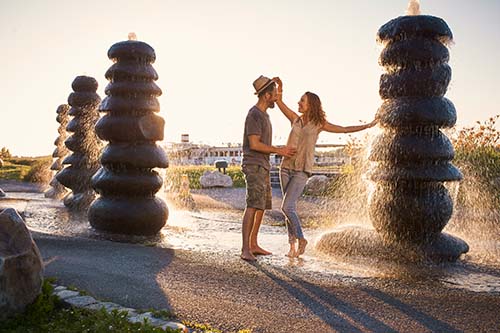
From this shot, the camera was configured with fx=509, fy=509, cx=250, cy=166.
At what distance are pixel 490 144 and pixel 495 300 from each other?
15.4 metres

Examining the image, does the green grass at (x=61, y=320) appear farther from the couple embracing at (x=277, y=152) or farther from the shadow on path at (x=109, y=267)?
the couple embracing at (x=277, y=152)

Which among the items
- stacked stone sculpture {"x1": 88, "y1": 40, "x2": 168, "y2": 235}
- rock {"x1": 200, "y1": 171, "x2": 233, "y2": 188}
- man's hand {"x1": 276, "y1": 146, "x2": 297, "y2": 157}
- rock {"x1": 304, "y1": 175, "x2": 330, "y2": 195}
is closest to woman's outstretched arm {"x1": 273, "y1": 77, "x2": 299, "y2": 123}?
man's hand {"x1": 276, "y1": 146, "x2": 297, "y2": 157}

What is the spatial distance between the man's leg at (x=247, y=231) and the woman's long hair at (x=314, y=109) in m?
1.41

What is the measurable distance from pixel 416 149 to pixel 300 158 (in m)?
1.54

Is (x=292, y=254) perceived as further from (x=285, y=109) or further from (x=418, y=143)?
(x=418, y=143)

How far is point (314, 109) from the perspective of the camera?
6660 millimetres

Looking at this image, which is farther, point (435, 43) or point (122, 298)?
point (435, 43)

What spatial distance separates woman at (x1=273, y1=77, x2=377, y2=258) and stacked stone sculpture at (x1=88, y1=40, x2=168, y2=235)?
8.82ft

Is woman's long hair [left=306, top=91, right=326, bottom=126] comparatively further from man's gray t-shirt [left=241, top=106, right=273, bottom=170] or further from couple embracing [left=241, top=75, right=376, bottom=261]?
man's gray t-shirt [left=241, top=106, right=273, bottom=170]

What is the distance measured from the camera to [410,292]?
4895 millimetres

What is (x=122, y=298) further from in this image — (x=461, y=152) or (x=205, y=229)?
(x=461, y=152)

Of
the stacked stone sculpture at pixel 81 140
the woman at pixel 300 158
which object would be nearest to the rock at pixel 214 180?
the stacked stone sculpture at pixel 81 140

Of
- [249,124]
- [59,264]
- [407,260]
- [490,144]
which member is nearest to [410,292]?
[407,260]

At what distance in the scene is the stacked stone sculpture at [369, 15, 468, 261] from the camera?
6.69 metres
